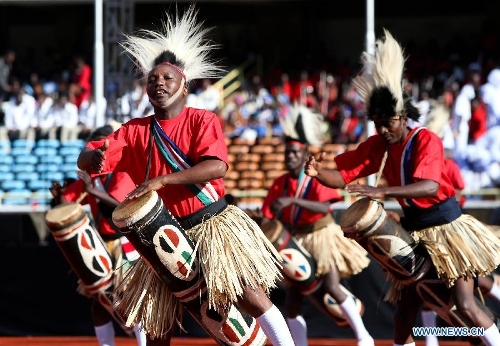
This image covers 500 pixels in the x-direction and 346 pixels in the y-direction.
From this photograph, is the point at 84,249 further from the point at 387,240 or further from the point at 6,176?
the point at 6,176

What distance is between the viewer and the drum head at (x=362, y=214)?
253 inches

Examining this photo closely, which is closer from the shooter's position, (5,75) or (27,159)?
(27,159)

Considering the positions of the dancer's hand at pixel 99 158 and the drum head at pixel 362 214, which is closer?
the dancer's hand at pixel 99 158

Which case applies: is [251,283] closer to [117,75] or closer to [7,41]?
[117,75]

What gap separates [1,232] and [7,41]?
Answer: 12.4 meters

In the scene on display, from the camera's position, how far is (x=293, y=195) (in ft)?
29.3

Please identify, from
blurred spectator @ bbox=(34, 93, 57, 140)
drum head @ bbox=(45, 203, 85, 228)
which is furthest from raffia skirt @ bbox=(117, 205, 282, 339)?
blurred spectator @ bbox=(34, 93, 57, 140)

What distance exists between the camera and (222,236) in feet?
18.5

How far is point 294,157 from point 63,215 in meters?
2.33

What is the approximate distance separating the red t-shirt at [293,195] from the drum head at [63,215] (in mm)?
1887

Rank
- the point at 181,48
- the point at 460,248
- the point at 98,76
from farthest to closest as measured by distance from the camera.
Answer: the point at 98,76 → the point at 460,248 → the point at 181,48

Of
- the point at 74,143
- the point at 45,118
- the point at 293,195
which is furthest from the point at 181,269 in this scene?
the point at 45,118

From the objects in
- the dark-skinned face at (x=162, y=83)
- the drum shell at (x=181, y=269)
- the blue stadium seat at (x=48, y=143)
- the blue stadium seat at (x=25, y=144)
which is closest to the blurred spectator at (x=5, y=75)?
the blue stadium seat at (x=25, y=144)

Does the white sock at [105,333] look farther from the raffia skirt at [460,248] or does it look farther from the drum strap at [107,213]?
the raffia skirt at [460,248]
